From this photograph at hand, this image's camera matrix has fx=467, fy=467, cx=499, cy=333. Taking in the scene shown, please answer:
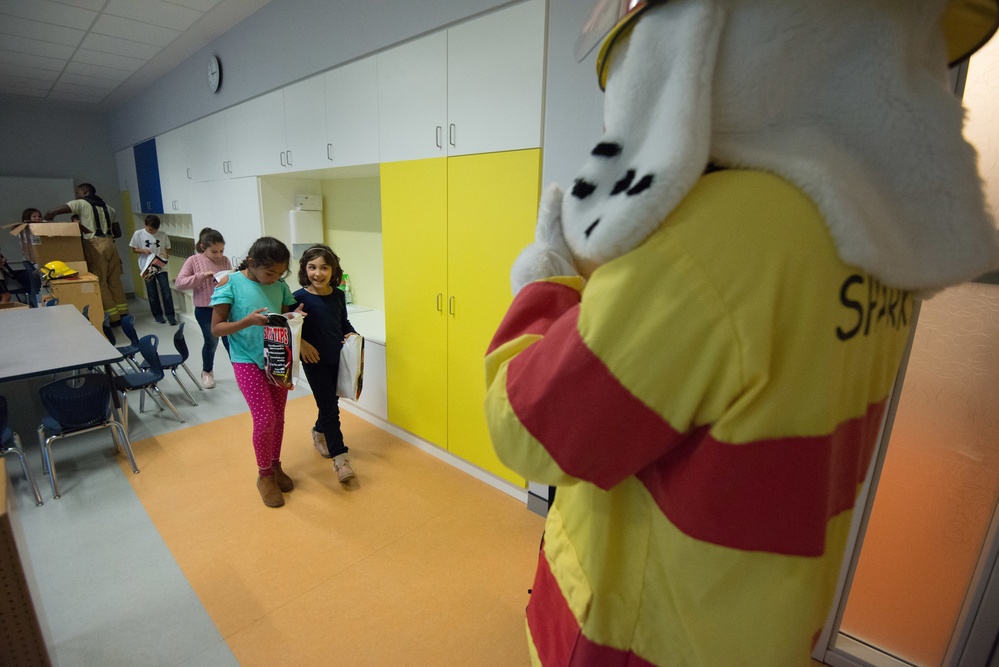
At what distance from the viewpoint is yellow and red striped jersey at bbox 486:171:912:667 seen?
1.46 feet

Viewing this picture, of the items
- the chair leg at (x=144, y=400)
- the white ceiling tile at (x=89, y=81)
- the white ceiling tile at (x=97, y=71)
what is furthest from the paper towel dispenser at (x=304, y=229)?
the white ceiling tile at (x=89, y=81)

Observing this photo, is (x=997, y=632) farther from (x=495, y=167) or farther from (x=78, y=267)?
(x=78, y=267)

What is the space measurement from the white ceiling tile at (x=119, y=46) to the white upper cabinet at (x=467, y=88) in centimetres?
363

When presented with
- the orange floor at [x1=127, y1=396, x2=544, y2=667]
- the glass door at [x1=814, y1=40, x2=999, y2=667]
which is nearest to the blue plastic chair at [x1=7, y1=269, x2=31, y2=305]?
the orange floor at [x1=127, y1=396, x2=544, y2=667]

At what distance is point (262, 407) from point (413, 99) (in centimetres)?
182

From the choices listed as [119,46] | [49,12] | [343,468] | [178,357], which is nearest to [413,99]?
[343,468]

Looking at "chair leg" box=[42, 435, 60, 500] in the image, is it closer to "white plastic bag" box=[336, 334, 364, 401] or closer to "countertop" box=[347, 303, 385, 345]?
"white plastic bag" box=[336, 334, 364, 401]

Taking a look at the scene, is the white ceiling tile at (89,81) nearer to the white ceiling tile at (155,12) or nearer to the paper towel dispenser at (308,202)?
the white ceiling tile at (155,12)

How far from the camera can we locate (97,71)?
546 cm

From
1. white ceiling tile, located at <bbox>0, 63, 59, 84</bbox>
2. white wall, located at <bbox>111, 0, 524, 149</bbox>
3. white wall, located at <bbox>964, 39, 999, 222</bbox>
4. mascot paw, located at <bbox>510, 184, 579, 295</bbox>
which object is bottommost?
mascot paw, located at <bbox>510, 184, 579, 295</bbox>

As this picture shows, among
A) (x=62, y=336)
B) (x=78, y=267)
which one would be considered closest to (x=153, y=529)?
(x=62, y=336)

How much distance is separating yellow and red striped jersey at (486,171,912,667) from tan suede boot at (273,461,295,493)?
2.36 metres

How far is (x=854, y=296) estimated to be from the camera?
1.61 ft

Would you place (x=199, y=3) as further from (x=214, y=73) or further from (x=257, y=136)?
(x=257, y=136)
